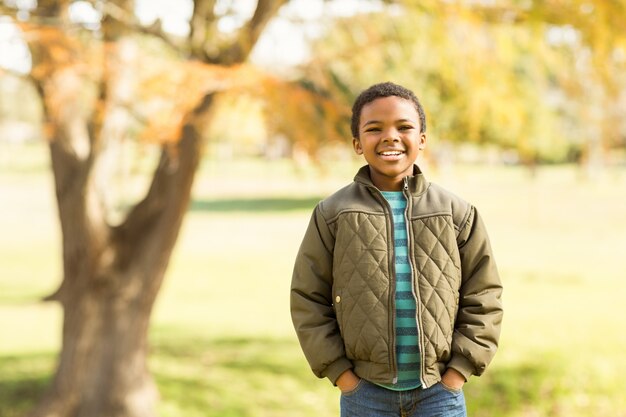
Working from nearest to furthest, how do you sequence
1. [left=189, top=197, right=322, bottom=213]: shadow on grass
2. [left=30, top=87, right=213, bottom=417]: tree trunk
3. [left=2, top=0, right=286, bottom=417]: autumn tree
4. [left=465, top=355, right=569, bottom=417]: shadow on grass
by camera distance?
[left=2, top=0, right=286, bottom=417]: autumn tree → [left=30, top=87, right=213, bottom=417]: tree trunk → [left=465, top=355, right=569, bottom=417]: shadow on grass → [left=189, top=197, right=322, bottom=213]: shadow on grass

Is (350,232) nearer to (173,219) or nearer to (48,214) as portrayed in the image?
(173,219)

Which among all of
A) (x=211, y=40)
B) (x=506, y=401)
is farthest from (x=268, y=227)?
(x=211, y=40)

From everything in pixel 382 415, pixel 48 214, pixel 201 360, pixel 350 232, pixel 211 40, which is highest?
pixel 211 40

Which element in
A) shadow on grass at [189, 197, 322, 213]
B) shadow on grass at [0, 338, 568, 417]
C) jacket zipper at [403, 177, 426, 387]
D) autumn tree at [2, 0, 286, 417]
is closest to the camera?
jacket zipper at [403, 177, 426, 387]

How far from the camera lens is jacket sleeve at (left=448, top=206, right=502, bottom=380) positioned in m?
1.61

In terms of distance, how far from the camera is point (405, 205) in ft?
5.36

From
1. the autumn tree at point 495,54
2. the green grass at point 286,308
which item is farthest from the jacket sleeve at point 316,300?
the green grass at point 286,308

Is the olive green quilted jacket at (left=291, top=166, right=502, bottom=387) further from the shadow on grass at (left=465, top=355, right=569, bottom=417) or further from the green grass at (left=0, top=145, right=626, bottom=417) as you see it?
the shadow on grass at (left=465, top=355, right=569, bottom=417)

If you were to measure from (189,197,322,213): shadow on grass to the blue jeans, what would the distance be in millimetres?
30907

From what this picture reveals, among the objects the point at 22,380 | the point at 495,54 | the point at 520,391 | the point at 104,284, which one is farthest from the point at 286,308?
the point at 495,54

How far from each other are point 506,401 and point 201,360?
3.79 m

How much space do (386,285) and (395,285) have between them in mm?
20

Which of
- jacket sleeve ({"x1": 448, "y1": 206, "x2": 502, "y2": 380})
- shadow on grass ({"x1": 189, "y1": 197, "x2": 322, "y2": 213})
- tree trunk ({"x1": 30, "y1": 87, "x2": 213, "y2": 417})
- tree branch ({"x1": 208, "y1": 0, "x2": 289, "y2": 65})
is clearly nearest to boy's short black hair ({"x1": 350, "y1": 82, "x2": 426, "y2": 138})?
jacket sleeve ({"x1": 448, "y1": 206, "x2": 502, "y2": 380})

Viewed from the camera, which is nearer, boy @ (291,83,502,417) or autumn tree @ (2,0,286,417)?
boy @ (291,83,502,417)
